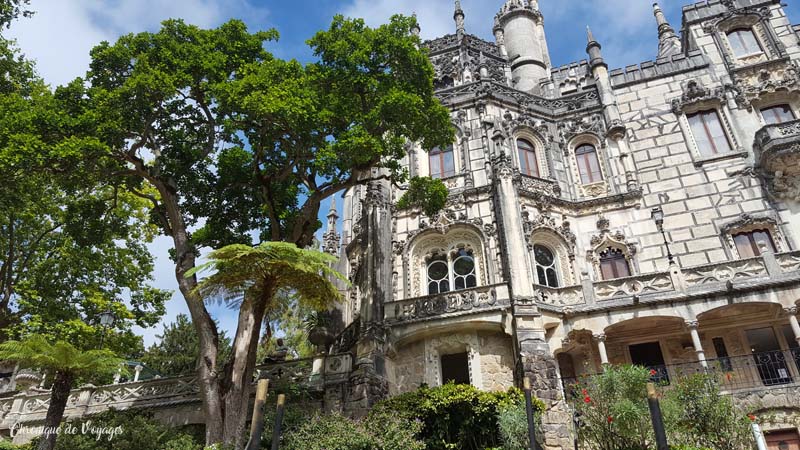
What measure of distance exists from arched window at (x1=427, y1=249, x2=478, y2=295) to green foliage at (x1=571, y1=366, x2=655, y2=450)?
669cm

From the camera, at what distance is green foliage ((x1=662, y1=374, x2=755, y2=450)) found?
1134 cm

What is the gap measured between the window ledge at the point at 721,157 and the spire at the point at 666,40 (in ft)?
23.0

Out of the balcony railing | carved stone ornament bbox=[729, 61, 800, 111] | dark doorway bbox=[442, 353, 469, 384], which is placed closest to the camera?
the balcony railing

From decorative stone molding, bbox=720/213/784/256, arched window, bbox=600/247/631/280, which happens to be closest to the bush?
arched window, bbox=600/247/631/280

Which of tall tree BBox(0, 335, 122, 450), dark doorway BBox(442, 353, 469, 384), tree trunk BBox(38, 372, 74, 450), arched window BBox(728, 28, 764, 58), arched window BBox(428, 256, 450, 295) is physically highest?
arched window BBox(728, 28, 764, 58)

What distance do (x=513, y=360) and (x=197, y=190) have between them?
36.2 feet

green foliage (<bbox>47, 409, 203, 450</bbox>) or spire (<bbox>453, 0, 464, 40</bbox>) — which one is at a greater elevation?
spire (<bbox>453, 0, 464, 40</bbox>)

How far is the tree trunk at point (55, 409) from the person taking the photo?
1225 centimetres

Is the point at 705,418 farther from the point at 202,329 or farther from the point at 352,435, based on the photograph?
the point at 202,329

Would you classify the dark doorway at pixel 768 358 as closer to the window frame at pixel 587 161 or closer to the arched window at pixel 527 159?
the window frame at pixel 587 161

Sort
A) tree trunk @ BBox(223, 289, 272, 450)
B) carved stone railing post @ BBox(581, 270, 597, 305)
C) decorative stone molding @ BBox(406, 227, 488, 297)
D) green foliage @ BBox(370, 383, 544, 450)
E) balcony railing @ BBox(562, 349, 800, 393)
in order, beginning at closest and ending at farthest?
tree trunk @ BBox(223, 289, 272, 450) < green foliage @ BBox(370, 383, 544, 450) < balcony railing @ BBox(562, 349, 800, 393) < carved stone railing post @ BBox(581, 270, 597, 305) < decorative stone molding @ BBox(406, 227, 488, 297)

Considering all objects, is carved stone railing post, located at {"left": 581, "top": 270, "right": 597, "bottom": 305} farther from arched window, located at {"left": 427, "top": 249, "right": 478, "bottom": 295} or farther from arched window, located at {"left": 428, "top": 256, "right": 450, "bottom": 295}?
arched window, located at {"left": 428, "top": 256, "right": 450, "bottom": 295}

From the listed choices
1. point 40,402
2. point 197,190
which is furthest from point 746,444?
point 40,402

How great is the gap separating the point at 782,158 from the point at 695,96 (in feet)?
15.0
